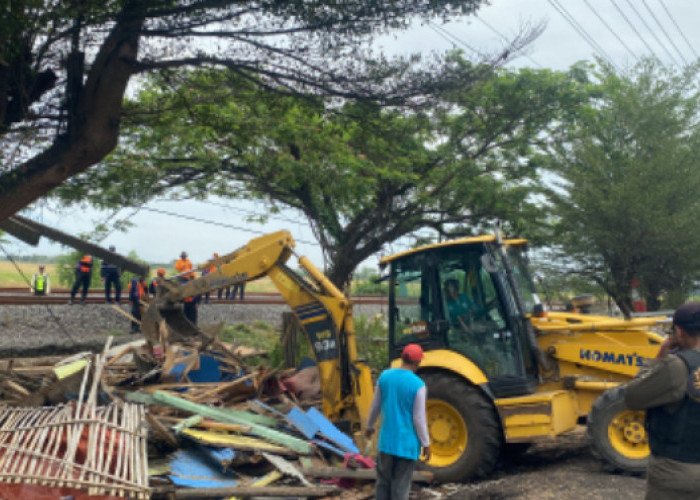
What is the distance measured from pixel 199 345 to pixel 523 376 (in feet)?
17.8

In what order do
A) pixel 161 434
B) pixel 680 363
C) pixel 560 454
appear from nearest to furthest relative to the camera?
1. pixel 680 363
2. pixel 161 434
3. pixel 560 454

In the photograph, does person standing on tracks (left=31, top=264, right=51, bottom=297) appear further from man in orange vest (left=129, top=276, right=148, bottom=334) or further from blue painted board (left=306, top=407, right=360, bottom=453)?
blue painted board (left=306, top=407, right=360, bottom=453)

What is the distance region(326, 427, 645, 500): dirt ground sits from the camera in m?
6.94

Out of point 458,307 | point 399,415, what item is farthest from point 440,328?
point 399,415

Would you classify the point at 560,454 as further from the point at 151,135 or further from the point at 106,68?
the point at 151,135

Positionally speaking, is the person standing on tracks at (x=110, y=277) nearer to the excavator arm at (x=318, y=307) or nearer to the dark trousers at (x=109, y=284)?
the dark trousers at (x=109, y=284)

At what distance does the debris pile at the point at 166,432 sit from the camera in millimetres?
6242

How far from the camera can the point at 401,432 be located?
5836 millimetres

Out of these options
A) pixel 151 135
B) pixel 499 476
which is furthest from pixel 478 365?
pixel 151 135

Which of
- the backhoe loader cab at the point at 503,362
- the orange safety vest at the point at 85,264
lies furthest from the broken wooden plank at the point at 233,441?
the orange safety vest at the point at 85,264

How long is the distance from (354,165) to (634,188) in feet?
25.3

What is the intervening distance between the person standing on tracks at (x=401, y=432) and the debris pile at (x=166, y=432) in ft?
5.37

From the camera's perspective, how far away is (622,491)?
22.6ft

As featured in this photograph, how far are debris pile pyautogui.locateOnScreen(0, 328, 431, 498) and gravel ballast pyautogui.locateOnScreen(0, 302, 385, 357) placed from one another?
445 cm
